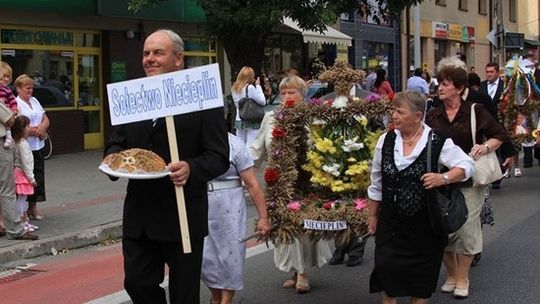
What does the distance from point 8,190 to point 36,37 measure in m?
7.92

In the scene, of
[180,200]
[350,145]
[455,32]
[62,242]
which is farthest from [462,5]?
[180,200]

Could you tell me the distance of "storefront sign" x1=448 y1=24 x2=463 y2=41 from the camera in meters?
35.0

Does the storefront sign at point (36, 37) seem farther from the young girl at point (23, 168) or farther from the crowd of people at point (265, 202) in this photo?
the crowd of people at point (265, 202)

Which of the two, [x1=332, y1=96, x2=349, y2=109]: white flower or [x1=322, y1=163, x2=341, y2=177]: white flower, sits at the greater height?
[x1=332, y1=96, x2=349, y2=109]: white flower

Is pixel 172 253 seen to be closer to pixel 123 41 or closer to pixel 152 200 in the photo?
pixel 152 200

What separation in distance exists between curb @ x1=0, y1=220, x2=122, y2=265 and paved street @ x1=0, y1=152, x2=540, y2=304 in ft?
0.03

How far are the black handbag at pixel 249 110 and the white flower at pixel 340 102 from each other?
5.18m

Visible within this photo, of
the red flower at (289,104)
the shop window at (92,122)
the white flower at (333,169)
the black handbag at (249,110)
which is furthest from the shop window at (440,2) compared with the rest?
the white flower at (333,169)

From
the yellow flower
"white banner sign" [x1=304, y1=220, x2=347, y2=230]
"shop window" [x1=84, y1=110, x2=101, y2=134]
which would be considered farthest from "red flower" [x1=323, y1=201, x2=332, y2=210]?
"shop window" [x1=84, y1=110, x2=101, y2=134]

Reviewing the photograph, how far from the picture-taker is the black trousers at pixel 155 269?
12.4ft

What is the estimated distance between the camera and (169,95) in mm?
3664

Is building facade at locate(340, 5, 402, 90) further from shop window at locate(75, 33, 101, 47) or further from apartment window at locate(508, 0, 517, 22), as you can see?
apartment window at locate(508, 0, 517, 22)

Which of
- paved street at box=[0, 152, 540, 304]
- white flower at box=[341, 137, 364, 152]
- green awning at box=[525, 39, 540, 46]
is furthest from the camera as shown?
green awning at box=[525, 39, 540, 46]

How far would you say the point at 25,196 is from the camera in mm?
8328
